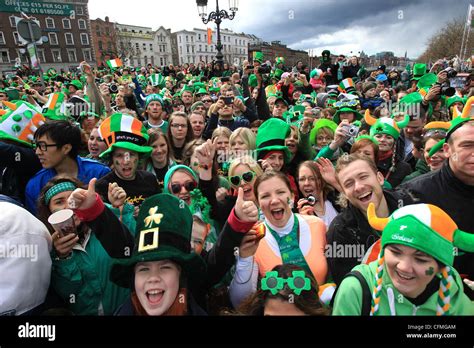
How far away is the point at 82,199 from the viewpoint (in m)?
1.43

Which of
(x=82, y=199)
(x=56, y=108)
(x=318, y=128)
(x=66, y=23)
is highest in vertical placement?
(x=66, y=23)

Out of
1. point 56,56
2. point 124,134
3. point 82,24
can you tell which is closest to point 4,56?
point 56,56

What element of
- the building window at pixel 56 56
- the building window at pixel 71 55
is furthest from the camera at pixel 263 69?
the building window at pixel 71 55

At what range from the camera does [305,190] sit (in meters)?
2.38

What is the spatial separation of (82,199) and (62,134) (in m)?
1.27

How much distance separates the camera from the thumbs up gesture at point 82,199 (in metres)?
1.41

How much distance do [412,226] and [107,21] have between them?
62.1m

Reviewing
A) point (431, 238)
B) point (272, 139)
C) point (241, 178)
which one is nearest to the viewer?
point (431, 238)

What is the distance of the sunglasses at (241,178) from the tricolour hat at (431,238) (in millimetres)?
1160

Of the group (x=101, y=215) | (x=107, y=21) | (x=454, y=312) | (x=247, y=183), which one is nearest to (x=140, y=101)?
(x=247, y=183)

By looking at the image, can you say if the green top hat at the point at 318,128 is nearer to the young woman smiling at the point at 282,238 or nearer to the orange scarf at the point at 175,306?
the young woman smiling at the point at 282,238

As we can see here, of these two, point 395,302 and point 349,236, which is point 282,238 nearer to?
point 349,236

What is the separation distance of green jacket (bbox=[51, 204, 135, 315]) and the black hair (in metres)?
1.16

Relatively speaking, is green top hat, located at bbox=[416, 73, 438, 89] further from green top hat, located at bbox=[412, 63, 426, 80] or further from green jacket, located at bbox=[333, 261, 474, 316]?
green jacket, located at bbox=[333, 261, 474, 316]
